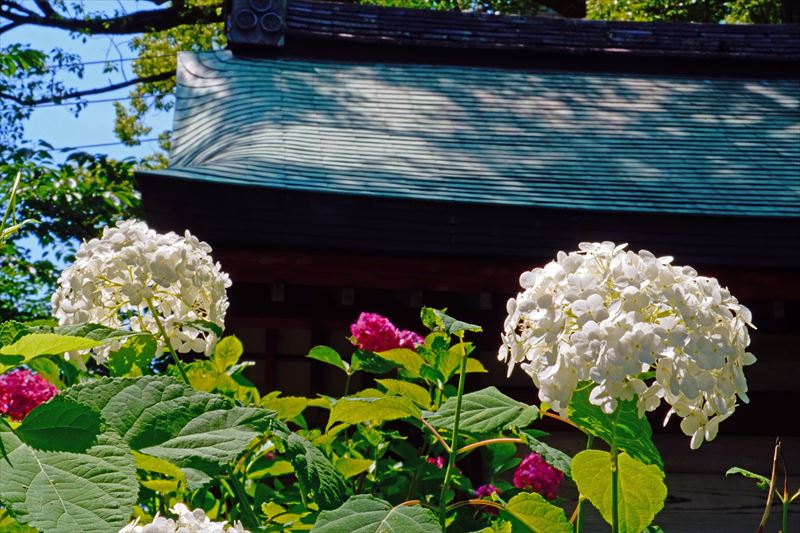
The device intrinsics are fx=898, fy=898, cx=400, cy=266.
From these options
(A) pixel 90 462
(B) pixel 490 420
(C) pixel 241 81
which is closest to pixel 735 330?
(B) pixel 490 420

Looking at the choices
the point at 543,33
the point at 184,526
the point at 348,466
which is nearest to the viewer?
the point at 184,526

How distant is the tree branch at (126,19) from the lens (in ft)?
49.4

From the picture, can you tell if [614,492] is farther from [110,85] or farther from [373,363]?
[110,85]

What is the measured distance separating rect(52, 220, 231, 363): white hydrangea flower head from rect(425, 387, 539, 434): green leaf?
419mm

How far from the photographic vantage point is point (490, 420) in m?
1.08

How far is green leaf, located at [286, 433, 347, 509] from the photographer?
1.10 meters

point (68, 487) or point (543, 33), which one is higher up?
point (68, 487)

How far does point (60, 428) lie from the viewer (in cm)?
78

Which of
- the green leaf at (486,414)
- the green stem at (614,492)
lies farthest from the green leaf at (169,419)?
the green stem at (614,492)

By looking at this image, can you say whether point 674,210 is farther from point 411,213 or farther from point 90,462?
point 90,462

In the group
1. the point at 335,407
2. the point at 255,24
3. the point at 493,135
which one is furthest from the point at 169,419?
the point at 255,24

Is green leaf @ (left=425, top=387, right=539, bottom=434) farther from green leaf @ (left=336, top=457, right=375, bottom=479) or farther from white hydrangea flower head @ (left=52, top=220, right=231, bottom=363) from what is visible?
green leaf @ (left=336, top=457, right=375, bottom=479)

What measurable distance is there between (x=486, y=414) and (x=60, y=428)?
1.68ft

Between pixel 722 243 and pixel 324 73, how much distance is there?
399cm
